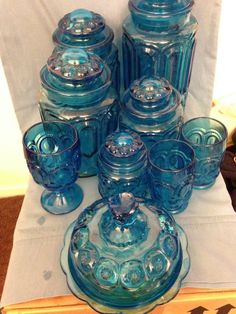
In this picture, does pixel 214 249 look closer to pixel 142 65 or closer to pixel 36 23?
pixel 142 65

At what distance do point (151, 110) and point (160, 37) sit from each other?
0.52 ft

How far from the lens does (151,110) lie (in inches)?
29.5

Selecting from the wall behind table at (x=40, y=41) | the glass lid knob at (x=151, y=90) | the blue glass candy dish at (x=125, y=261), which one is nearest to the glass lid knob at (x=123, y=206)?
the blue glass candy dish at (x=125, y=261)

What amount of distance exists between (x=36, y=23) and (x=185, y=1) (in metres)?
0.34

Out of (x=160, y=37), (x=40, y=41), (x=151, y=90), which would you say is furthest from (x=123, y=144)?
(x=40, y=41)

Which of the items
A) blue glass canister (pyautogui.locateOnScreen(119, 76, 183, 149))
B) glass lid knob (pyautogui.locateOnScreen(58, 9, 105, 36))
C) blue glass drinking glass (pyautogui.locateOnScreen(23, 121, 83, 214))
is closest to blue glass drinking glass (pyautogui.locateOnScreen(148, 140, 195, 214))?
blue glass canister (pyautogui.locateOnScreen(119, 76, 183, 149))

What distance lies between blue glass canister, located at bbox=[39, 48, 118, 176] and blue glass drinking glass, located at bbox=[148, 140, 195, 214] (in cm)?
12

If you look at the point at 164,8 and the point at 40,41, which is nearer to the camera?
the point at 164,8

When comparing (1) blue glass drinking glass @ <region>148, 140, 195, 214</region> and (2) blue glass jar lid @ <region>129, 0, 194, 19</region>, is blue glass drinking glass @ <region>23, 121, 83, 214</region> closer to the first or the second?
(1) blue glass drinking glass @ <region>148, 140, 195, 214</region>

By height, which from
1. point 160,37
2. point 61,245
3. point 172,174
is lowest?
point 61,245

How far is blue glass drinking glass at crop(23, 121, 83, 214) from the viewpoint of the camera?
0.71 metres

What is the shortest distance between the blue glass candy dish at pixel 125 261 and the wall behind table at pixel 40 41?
47 centimetres

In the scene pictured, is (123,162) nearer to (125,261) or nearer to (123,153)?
(123,153)

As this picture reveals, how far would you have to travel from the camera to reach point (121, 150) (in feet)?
2.30
